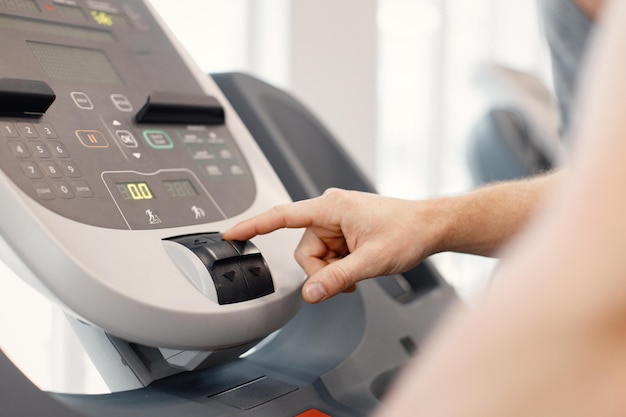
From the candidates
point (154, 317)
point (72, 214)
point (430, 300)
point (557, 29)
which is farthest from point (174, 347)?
point (557, 29)

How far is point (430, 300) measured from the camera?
950 mm

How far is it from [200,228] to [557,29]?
0.92 m

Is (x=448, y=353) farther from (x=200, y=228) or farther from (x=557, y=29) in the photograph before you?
(x=557, y=29)

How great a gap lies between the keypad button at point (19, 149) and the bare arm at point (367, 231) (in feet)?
0.63

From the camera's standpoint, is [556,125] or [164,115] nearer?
[164,115]

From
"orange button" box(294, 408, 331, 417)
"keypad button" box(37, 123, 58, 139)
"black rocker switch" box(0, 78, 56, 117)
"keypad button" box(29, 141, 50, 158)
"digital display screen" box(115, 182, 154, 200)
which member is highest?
"black rocker switch" box(0, 78, 56, 117)

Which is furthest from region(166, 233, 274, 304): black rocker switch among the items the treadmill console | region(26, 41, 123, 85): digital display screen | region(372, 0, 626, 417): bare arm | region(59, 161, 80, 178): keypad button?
region(372, 0, 626, 417): bare arm

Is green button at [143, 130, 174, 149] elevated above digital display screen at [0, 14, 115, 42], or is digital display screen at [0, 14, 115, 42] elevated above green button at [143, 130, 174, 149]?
digital display screen at [0, 14, 115, 42]

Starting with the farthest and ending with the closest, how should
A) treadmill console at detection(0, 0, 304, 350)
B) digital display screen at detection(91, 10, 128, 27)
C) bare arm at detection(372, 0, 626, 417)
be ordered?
1. digital display screen at detection(91, 10, 128, 27)
2. treadmill console at detection(0, 0, 304, 350)
3. bare arm at detection(372, 0, 626, 417)

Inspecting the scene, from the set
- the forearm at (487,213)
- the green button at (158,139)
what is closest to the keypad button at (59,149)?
the green button at (158,139)

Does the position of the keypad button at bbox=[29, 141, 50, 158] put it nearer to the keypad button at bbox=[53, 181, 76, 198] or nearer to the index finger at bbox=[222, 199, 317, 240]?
the keypad button at bbox=[53, 181, 76, 198]

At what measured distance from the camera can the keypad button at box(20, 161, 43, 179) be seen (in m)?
0.65

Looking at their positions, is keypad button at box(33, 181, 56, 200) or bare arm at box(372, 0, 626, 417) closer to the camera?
bare arm at box(372, 0, 626, 417)

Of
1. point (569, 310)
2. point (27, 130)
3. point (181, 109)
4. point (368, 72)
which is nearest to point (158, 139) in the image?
point (181, 109)
